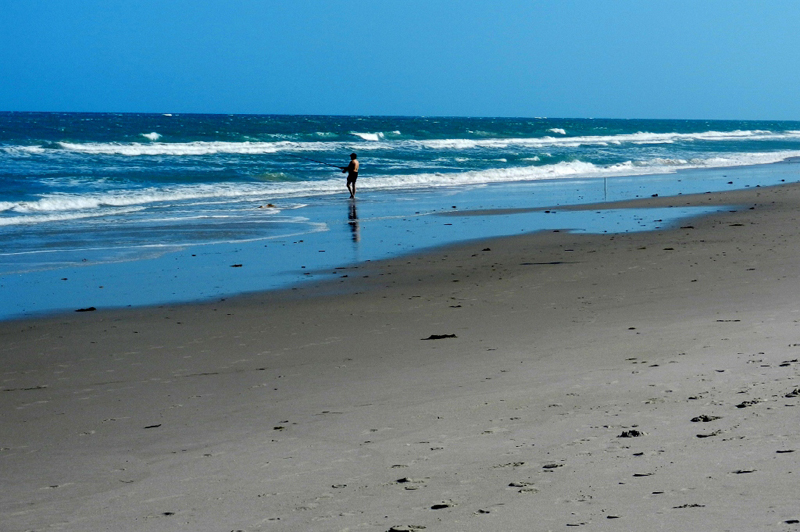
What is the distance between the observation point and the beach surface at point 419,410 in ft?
10.1

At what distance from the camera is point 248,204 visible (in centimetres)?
1953

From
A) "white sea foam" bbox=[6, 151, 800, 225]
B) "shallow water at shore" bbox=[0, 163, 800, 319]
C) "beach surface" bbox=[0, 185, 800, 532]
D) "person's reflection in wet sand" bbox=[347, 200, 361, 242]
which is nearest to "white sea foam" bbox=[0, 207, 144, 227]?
"white sea foam" bbox=[6, 151, 800, 225]

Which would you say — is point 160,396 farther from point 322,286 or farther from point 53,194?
point 53,194

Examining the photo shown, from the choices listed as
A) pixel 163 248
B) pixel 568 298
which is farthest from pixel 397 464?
pixel 163 248

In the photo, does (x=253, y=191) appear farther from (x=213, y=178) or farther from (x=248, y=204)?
(x=248, y=204)

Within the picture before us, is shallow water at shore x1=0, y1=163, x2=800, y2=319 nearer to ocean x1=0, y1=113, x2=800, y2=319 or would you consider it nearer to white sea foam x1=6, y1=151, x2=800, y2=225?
ocean x1=0, y1=113, x2=800, y2=319

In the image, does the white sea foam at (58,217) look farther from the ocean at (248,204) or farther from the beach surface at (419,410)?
the beach surface at (419,410)

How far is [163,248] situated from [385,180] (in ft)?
50.5

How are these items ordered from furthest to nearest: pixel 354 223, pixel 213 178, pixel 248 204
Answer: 1. pixel 213 178
2. pixel 248 204
3. pixel 354 223

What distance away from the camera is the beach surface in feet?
10.1

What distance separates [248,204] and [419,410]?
Result: 15.7 metres

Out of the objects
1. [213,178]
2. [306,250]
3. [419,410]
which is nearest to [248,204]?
[213,178]

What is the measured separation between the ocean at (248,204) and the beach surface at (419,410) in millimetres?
1913

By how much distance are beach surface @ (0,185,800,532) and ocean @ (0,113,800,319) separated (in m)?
1.91
